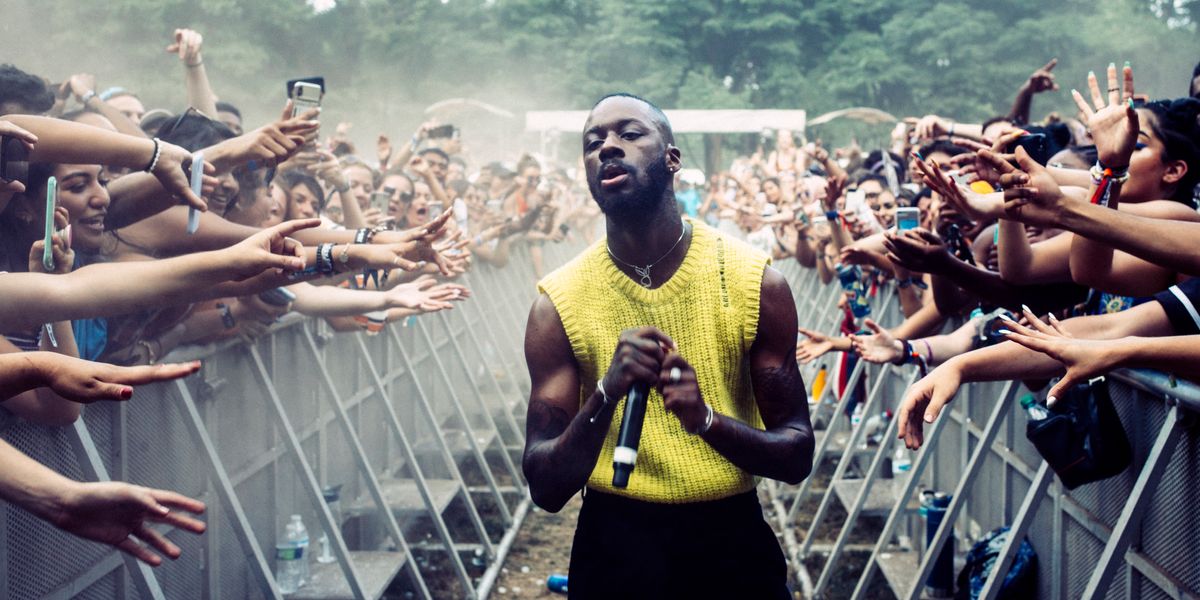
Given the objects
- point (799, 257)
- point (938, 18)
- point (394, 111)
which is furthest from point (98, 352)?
point (938, 18)

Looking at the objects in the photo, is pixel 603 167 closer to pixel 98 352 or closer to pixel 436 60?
pixel 98 352

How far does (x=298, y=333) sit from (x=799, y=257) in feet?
21.6

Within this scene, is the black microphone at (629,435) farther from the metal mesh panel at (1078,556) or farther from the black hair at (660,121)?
the metal mesh panel at (1078,556)

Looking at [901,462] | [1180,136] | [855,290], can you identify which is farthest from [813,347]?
[855,290]

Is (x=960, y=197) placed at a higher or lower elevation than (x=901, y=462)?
higher

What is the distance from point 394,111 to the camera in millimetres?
35375

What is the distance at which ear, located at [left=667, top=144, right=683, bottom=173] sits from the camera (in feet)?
12.0

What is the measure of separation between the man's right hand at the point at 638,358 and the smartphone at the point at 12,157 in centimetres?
191

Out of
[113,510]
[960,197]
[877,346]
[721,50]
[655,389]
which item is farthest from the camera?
[721,50]

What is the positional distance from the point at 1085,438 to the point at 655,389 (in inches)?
68.1

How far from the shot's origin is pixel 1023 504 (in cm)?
475

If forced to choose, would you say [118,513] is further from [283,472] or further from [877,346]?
[283,472]

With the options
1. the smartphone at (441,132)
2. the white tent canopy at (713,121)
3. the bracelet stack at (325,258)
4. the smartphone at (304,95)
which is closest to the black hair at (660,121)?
the bracelet stack at (325,258)

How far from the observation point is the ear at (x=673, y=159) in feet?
12.0
